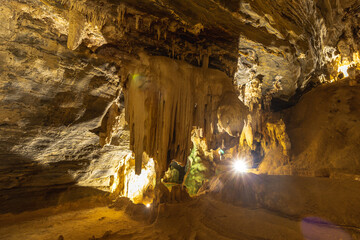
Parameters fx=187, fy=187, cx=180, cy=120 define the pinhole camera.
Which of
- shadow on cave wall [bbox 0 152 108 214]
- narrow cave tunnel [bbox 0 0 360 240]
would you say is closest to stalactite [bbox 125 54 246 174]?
narrow cave tunnel [bbox 0 0 360 240]

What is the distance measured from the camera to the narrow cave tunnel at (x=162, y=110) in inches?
153

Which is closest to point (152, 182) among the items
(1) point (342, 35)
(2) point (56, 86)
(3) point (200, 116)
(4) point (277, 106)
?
(3) point (200, 116)

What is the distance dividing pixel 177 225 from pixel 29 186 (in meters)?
5.38

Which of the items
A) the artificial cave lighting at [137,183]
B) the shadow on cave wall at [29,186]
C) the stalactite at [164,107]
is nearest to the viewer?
the stalactite at [164,107]

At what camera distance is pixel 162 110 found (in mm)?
4809

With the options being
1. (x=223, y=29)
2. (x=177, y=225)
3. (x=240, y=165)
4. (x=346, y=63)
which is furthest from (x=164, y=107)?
(x=240, y=165)

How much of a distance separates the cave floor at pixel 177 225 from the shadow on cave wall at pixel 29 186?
1.01 feet

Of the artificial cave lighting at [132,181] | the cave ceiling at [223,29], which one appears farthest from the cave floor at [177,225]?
the cave ceiling at [223,29]

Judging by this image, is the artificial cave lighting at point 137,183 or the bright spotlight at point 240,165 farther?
the bright spotlight at point 240,165

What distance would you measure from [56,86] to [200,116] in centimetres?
391

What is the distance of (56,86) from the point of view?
4.86 m

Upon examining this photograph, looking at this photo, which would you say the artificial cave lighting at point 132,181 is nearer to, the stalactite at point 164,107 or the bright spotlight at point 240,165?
the stalactite at point 164,107

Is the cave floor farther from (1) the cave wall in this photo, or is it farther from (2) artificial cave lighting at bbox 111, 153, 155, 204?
(2) artificial cave lighting at bbox 111, 153, 155, 204

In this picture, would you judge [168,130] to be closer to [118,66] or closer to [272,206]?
[118,66]
